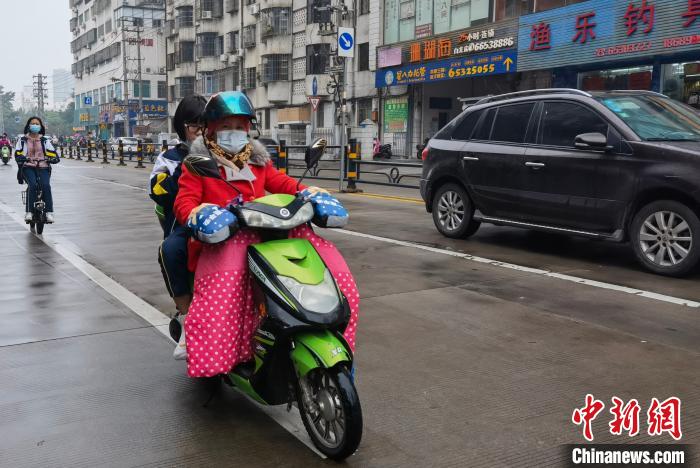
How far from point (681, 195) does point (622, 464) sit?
4370mm

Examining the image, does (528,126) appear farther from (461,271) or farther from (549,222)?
(461,271)

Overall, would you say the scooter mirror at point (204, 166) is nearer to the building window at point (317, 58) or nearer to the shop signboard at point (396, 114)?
the shop signboard at point (396, 114)

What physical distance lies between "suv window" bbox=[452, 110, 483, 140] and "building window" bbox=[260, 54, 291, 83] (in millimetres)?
39425

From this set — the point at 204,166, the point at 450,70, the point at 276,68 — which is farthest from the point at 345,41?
the point at 276,68

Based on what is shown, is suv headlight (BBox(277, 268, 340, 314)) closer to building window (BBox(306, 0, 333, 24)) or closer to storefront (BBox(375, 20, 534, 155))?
storefront (BBox(375, 20, 534, 155))

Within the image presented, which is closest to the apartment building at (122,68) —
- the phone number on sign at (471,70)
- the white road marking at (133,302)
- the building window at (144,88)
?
the building window at (144,88)

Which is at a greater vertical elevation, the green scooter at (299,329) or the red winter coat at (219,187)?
the red winter coat at (219,187)

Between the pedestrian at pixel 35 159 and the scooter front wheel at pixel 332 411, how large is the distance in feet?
27.4


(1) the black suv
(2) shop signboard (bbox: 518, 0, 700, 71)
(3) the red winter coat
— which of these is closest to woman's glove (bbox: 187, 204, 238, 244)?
(3) the red winter coat

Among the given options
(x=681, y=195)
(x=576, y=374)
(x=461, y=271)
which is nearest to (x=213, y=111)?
(x=576, y=374)

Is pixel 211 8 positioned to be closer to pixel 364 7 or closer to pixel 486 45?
pixel 364 7

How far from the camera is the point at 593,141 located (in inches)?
282

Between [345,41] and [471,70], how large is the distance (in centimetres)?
1358

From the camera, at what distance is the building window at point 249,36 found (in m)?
50.6
